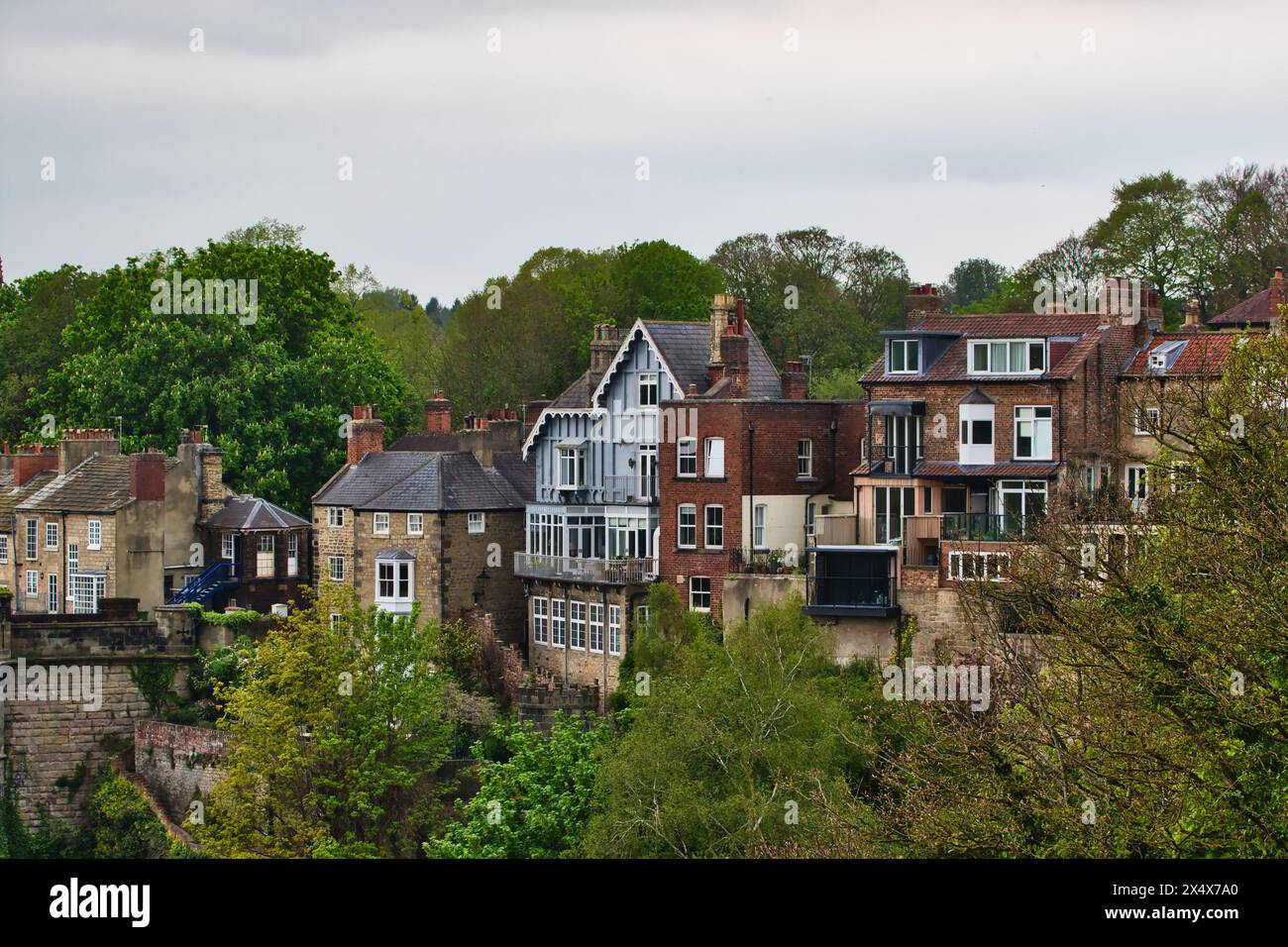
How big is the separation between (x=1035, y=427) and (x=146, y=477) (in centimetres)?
2809

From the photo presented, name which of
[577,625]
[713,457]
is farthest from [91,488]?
[713,457]

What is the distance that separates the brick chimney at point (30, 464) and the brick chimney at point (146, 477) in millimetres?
7590

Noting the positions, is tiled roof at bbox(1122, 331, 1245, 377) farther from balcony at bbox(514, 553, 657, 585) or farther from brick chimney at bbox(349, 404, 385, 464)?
brick chimney at bbox(349, 404, 385, 464)

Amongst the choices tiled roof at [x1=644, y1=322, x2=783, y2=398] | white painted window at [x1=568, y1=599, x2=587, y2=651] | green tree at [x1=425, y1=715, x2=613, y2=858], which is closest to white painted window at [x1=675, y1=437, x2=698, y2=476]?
tiled roof at [x1=644, y1=322, x2=783, y2=398]

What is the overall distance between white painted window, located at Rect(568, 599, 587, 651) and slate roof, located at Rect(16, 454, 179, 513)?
14980mm

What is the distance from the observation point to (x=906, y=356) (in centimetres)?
4525

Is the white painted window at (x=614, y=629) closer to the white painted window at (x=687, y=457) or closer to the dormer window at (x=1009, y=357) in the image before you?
the white painted window at (x=687, y=457)

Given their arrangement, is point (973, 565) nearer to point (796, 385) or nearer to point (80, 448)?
point (796, 385)

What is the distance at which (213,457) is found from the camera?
59.1 metres

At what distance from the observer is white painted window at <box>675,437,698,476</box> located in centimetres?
4822
